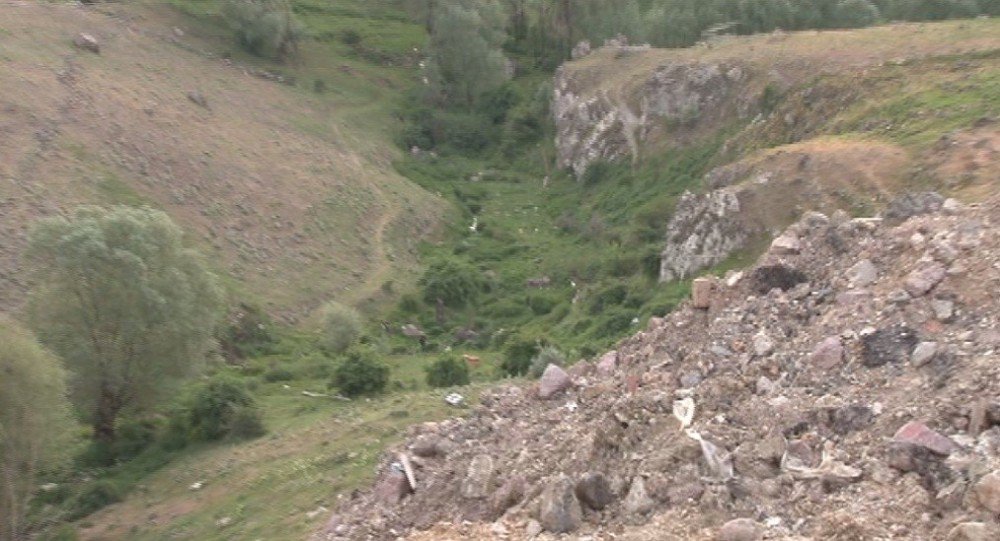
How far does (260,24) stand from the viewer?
80.8m

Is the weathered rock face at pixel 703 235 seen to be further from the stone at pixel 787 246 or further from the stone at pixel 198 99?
the stone at pixel 198 99

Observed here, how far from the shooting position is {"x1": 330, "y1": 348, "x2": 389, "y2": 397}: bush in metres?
36.5

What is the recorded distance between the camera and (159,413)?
38656mm

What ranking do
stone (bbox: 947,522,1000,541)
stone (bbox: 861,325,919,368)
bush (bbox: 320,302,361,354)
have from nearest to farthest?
1. stone (bbox: 947,522,1000,541)
2. stone (bbox: 861,325,919,368)
3. bush (bbox: 320,302,361,354)

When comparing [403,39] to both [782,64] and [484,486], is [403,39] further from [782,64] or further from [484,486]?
[484,486]

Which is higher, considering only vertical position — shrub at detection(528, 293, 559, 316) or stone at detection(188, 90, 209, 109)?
stone at detection(188, 90, 209, 109)

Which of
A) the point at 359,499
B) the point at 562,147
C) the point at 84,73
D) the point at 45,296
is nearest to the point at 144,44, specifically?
the point at 84,73

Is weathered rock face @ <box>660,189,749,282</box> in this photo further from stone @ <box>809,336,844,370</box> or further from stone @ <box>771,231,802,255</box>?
stone @ <box>809,336,844,370</box>

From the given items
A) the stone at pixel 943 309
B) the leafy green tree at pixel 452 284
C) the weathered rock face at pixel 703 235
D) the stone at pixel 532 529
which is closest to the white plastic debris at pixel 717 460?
the stone at pixel 532 529

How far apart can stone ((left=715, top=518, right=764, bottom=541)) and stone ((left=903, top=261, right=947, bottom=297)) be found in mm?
5450

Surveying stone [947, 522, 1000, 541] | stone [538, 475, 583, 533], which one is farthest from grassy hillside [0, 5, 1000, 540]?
stone [947, 522, 1000, 541]

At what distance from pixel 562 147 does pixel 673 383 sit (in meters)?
53.7

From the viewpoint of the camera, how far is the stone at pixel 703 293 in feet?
65.0

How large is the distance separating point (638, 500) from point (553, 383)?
6181 mm
